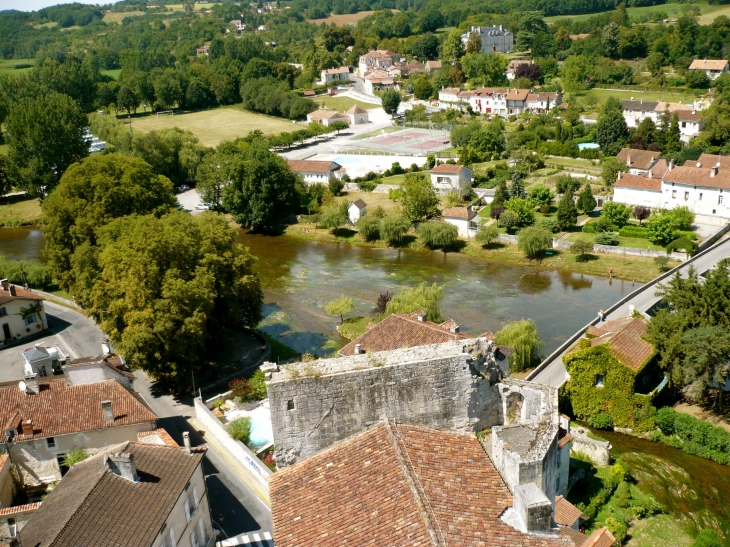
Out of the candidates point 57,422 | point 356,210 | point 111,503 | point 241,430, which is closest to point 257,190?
point 356,210

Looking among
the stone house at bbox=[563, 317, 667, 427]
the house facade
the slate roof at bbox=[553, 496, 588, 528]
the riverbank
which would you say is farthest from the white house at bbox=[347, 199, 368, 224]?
the house facade

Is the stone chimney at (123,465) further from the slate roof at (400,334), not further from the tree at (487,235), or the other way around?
the tree at (487,235)

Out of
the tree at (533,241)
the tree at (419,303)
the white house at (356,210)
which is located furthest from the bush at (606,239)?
the white house at (356,210)

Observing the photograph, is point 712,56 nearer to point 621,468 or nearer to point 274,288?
point 274,288

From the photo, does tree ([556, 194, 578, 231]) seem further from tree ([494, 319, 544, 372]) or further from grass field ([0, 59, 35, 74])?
grass field ([0, 59, 35, 74])

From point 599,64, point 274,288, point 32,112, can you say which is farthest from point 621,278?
point 599,64
